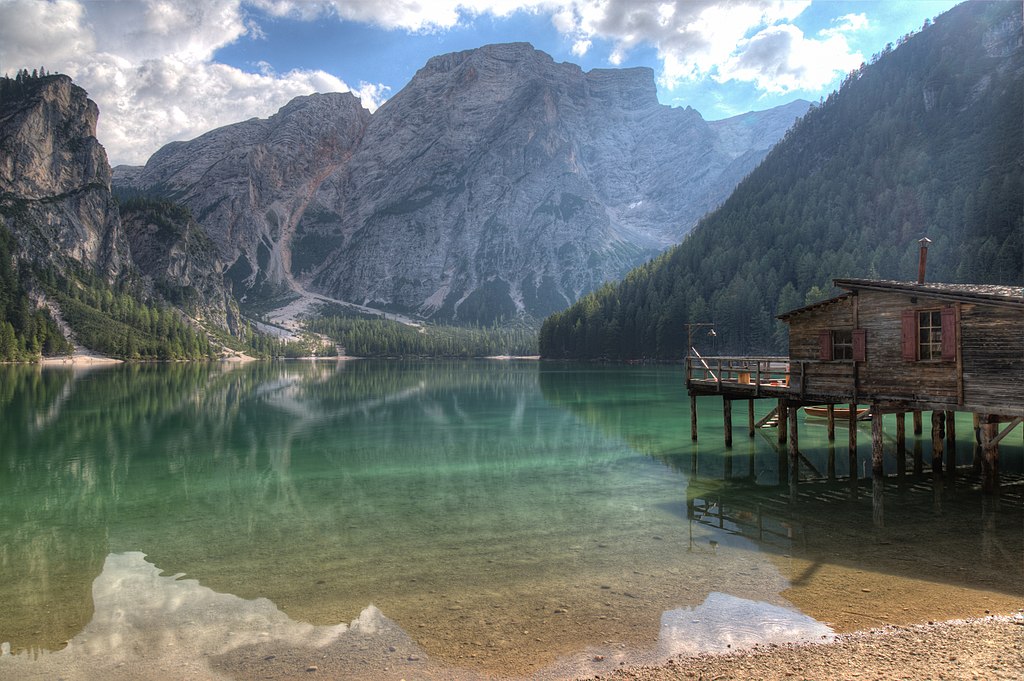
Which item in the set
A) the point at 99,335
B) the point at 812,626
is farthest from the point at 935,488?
the point at 99,335

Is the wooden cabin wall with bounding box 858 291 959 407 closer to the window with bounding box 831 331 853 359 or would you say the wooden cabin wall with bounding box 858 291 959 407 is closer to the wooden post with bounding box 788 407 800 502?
the window with bounding box 831 331 853 359

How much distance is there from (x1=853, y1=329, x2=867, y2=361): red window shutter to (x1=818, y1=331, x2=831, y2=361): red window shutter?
1.62 m

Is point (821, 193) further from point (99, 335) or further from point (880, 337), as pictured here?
point (99, 335)

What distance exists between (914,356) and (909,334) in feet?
2.86

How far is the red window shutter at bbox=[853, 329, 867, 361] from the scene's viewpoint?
26.4 m


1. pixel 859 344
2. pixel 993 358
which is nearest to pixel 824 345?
pixel 859 344

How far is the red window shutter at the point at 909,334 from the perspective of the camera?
2428 centimetres

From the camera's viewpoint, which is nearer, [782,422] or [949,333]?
[949,333]

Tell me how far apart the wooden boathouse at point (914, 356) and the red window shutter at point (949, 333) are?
0.03m

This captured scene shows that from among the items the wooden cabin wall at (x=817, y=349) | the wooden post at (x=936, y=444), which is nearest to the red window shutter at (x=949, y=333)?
the wooden cabin wall at (x=817, y=349)

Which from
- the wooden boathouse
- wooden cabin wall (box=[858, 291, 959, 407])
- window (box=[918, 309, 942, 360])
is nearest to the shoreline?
the wooden boathouse

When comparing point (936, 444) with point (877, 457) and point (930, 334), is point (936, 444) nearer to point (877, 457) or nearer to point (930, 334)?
point (877, 457)

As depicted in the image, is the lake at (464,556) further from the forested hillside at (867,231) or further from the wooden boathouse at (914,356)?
the forested hillside at (867,231)

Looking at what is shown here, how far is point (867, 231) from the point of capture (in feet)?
520
